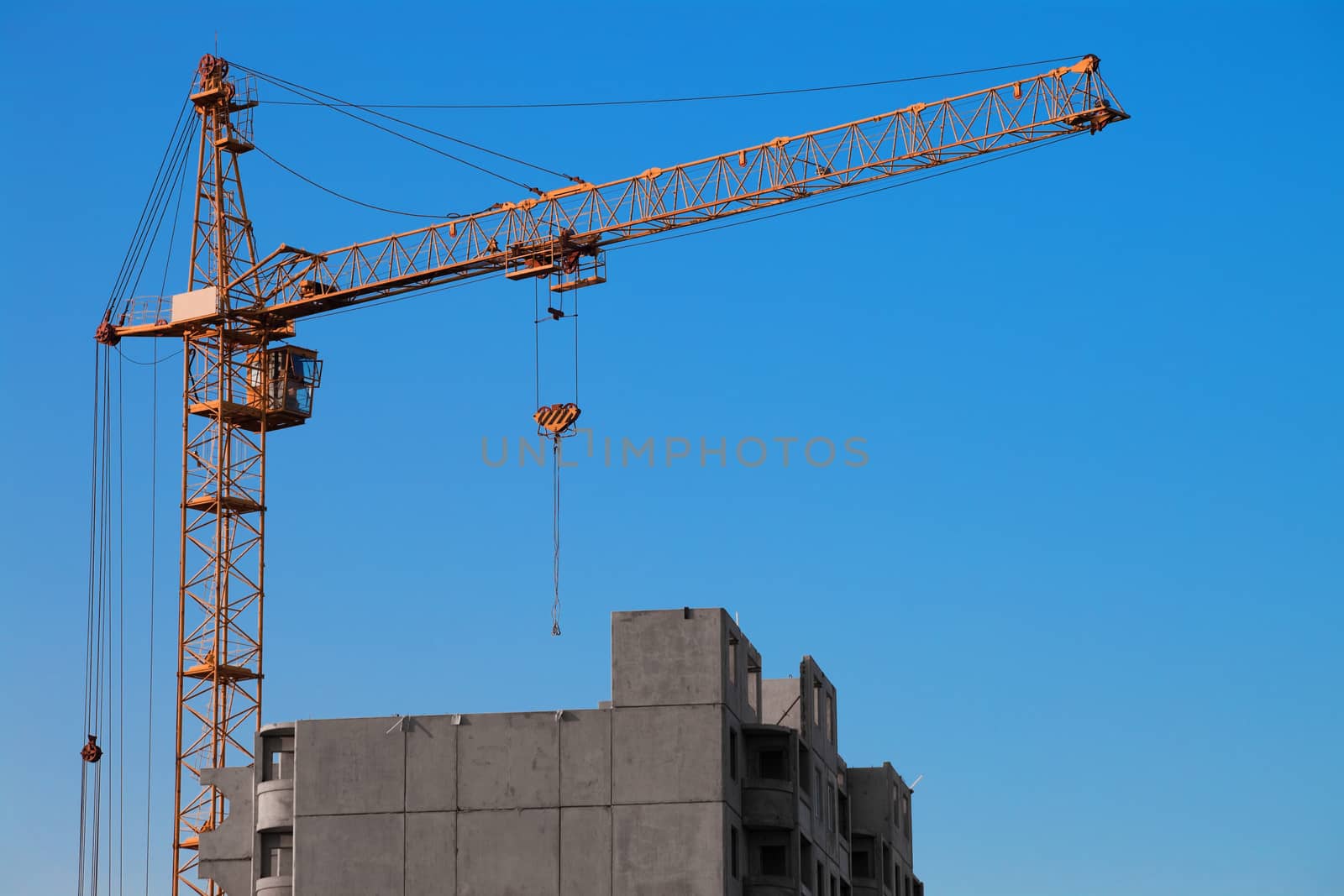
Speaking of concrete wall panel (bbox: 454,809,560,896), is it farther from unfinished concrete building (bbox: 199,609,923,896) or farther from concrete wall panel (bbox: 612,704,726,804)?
concrete wall panel (bbox: 612,704,726,804)

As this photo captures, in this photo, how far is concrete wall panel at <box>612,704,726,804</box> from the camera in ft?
309

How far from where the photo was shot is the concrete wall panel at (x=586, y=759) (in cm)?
9500

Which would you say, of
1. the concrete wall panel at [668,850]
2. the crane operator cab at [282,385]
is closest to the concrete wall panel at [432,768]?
the concrete wall panel at [668,850]

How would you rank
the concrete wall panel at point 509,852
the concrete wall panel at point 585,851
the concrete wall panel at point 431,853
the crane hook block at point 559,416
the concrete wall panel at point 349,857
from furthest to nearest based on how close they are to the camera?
the crane hook block at point 559,416 < the concrete wall panel at point 349,857 < the concrete wall panel at point 431,853 < the concrete wall panel at point 509,852 < the concrete wall panel at point 585,851

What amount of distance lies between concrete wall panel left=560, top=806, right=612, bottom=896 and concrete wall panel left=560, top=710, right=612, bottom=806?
1.39 feet

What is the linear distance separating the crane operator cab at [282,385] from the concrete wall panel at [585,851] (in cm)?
6118

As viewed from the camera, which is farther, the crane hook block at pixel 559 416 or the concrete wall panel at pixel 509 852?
the crane hook block at pixel 559 416

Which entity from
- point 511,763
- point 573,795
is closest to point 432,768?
point 511,763

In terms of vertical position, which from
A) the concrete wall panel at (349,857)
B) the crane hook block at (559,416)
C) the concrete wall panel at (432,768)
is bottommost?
the concrete wall panel at (349,857)

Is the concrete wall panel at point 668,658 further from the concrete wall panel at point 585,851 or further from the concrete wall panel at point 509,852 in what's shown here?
the concrete wall panel at point 509,852

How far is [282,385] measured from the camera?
151750mm

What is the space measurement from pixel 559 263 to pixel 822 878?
4696cm

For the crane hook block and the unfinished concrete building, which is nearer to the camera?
the unfinished concrete building

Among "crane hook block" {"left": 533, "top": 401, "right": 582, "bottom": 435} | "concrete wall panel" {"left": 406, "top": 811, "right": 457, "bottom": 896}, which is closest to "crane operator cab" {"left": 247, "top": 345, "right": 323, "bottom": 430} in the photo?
"crane hook block" {"left": 533, "top": 401, "right": 582, "bottom": 435}
